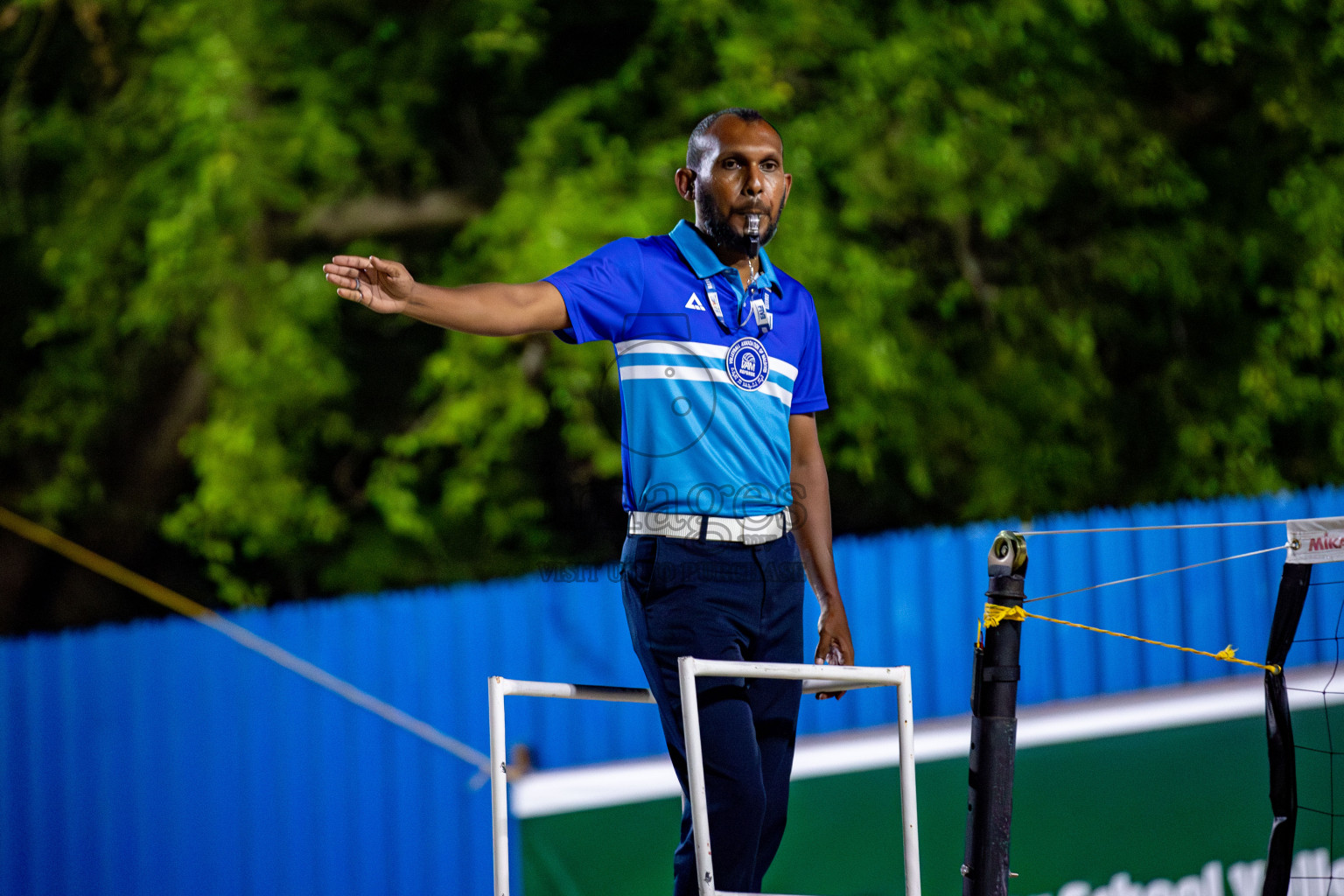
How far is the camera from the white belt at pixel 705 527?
2.68 meters

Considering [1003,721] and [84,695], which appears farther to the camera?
[84,695]

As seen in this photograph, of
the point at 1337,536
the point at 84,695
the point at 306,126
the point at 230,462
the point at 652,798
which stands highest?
the point at 306,126

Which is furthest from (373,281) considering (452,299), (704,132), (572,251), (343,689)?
(572,251)

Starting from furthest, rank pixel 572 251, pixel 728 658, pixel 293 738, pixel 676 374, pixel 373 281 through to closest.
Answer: pixel 572 251, pixel 293 738, pixel 676 374, pixel 728 658, pixel 373 281

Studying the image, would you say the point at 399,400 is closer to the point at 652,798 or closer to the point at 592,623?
the point at 592,623

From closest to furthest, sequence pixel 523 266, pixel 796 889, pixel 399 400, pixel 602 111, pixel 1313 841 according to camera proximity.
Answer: pixel 796 889 < pixel 1313 841 < pixel 523 266 < pixel 602 111 < pixel 399 400

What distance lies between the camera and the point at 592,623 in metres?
5.07

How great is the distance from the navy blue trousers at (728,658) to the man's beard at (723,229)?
62 cm

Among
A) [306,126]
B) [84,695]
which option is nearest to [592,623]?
[84,695]

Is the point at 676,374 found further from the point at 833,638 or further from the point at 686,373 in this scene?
the point at 833,638

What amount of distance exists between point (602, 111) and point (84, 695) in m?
5.30

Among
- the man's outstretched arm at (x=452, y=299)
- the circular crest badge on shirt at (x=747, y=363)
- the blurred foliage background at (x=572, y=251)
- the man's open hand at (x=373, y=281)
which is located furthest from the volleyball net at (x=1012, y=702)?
the blurred foliage background at (x=572, y=251)

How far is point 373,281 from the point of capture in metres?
2.32

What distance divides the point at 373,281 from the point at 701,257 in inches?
30.4
